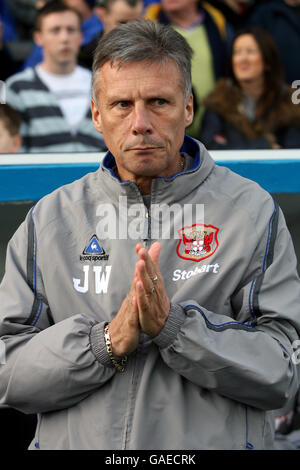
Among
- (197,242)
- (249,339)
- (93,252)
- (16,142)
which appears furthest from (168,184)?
(16,142)

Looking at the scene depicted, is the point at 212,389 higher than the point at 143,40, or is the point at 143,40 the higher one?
the point at 143,40

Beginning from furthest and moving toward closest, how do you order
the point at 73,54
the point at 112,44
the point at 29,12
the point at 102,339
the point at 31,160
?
the point at 29,12 → the point at 73,54 → the point at 31,160 → the point at 112,44 → the point at 102,339

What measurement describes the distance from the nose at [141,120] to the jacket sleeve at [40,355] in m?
0.49

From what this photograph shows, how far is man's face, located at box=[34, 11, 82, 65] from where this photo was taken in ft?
12.9

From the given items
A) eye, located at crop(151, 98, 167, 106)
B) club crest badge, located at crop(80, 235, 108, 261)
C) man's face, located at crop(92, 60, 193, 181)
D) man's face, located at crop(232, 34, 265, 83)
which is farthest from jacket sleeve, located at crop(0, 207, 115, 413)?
man's face, located at crop(232, 34, 265, 83)

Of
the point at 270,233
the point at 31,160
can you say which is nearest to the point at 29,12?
the point at 31,160

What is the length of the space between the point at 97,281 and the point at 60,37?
2352 millimetres

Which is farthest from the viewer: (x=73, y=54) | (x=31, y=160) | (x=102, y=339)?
(x=73, y=54)

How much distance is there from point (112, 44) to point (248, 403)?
104 cm

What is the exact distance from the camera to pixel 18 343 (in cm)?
193

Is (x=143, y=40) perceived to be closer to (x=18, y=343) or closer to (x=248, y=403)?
(x=18, y=343)

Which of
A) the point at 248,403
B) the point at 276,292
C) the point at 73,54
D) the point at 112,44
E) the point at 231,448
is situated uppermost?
the point at 73,54

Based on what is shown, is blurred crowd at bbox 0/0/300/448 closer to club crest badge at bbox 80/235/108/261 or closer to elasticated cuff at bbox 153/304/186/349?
club crest badge at bbox 80/235/108/261

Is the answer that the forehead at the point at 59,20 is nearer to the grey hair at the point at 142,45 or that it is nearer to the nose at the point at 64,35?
the nose at the point at 64,35
